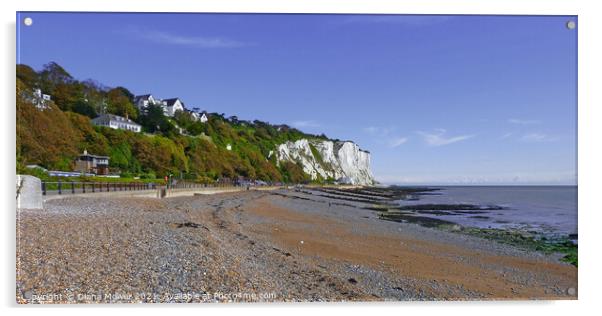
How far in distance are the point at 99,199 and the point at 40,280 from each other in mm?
4700

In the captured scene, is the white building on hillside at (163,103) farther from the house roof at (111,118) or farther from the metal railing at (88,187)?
the metal railing at (88,187)

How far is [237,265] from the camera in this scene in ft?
13.7

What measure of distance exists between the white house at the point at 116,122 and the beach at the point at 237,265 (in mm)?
1338

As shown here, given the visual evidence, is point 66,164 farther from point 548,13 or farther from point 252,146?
point 548,13

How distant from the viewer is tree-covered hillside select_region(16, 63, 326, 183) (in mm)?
4125

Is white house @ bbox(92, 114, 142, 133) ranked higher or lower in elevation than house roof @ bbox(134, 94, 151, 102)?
lower

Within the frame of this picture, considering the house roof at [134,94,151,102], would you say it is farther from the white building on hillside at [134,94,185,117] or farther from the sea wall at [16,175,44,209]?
the sea wall at [16,175,44,209]

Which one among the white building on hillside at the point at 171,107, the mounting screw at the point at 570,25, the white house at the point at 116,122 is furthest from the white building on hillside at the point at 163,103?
the mounting screw at the point at 570,25

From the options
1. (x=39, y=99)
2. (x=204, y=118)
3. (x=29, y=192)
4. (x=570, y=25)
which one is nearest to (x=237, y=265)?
(x=29, y=192)

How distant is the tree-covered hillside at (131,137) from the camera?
13.5 feet

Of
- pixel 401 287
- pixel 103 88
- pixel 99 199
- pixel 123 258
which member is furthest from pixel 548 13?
pixel 99 199

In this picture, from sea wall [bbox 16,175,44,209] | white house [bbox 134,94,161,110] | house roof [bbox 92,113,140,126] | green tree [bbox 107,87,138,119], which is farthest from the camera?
white house [bbox 134,94,161,110]

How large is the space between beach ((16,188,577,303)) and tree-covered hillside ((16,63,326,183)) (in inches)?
31.5

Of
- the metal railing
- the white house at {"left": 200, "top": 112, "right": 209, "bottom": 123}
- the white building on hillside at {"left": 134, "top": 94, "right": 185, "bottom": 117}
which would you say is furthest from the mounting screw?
the metal railing
